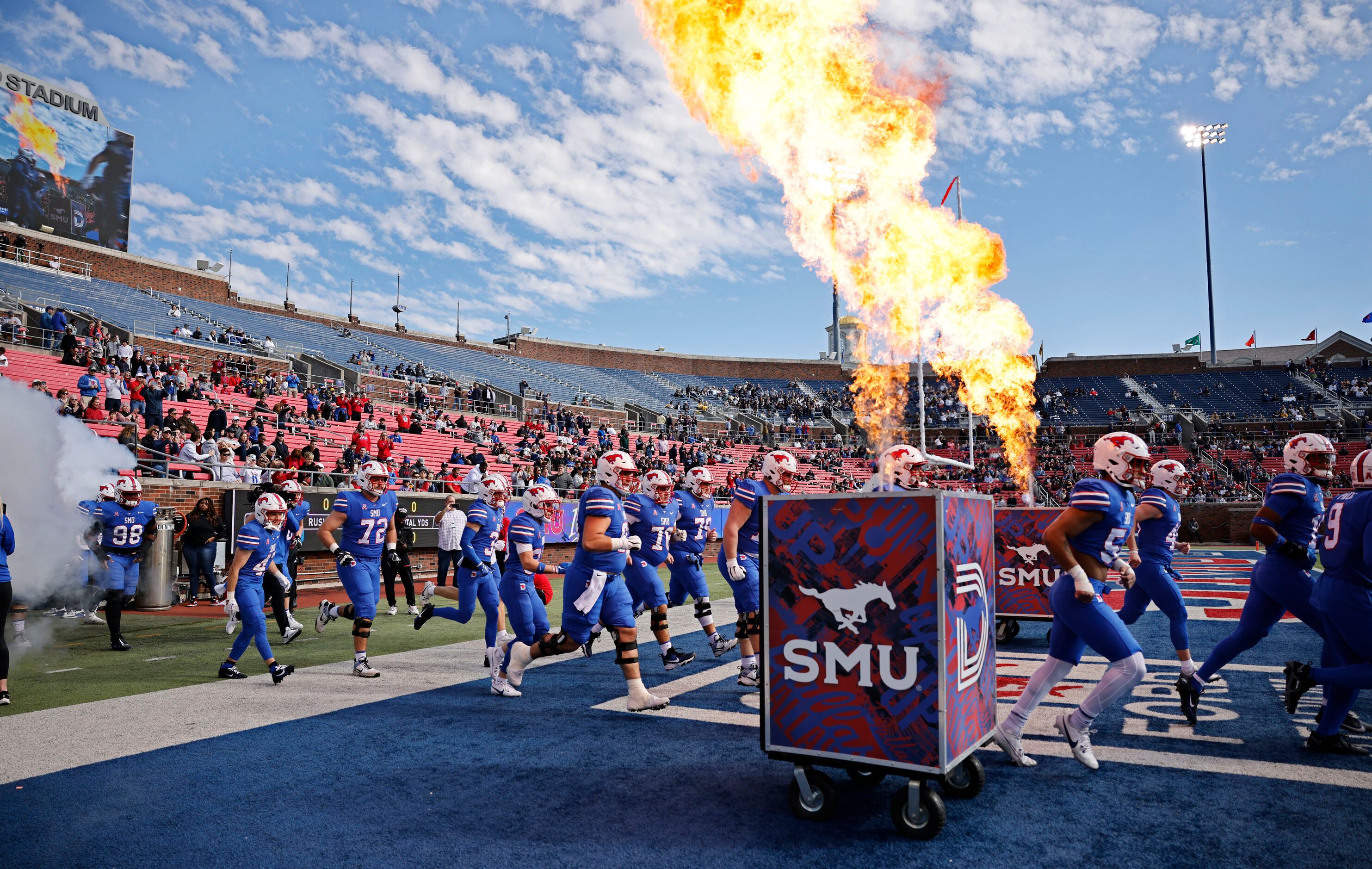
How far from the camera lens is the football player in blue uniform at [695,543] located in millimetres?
8672

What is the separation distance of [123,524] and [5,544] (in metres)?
3.76

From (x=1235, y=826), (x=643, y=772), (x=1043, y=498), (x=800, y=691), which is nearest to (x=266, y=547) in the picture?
(x=643, y=772)

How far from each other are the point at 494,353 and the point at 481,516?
42739 millimetres

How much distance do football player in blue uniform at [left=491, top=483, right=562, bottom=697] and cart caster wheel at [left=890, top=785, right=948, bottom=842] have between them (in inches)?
157

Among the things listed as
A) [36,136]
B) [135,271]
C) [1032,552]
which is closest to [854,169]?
[1032,552]

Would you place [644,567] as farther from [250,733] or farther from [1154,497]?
[1154,497]

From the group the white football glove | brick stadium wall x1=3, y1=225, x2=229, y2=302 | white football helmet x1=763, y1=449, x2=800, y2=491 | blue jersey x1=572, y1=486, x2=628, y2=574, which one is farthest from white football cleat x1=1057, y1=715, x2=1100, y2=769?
Result: brick stadium wall x1=3, y1=225, x2=229, y2=302

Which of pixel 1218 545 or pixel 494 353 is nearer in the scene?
pixel 1218 545

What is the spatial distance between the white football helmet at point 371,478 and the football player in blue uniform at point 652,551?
276cm

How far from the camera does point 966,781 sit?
434 centimetres

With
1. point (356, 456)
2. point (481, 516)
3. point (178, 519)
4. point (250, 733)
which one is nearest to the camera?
point (250, 733)

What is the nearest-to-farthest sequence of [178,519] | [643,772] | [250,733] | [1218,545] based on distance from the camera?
1. [643,772]
2. [250,733]
3. [178,519]
4. [1218,545]

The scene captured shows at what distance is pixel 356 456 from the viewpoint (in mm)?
20172

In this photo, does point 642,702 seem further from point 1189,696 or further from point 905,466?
point 1189,696
